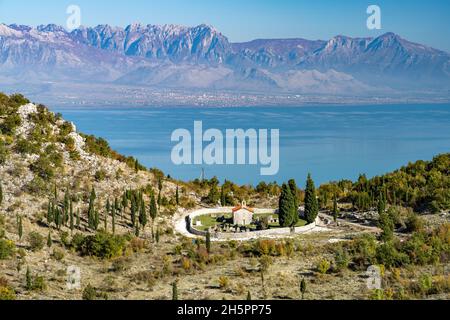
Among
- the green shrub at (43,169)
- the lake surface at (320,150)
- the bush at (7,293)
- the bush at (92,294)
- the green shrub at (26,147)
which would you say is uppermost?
the green shrub at (26,147)

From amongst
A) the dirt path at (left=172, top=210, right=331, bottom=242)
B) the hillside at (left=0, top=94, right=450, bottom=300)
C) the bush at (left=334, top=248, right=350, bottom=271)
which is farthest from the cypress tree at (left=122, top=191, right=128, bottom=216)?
the bush at (left=334, top=248, right=350, bottom=271)

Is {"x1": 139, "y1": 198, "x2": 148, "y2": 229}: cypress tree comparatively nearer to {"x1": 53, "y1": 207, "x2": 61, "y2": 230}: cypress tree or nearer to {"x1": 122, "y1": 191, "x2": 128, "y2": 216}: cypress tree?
{"x1": 122, "y1": 191, "x2": 128, "y2": 216}: cypress tree

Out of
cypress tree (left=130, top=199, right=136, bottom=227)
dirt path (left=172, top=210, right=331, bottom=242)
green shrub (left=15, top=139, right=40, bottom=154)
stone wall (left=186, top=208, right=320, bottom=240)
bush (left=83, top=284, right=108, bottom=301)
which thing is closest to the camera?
bush (left=83, top=284, right=108, bottom=301)

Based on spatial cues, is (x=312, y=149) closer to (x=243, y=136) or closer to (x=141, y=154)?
(x=243, y=136)

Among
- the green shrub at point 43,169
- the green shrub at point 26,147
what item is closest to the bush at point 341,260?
the green shrub at point 43,169

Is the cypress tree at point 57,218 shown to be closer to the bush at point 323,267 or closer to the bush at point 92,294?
the bush at point 92,294

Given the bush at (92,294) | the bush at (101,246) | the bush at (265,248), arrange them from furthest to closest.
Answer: the bush at (101,246) < the bush at (265,248) < the bush at (92,294)

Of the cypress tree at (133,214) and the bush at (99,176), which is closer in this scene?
the cypress tree at (133,214)
